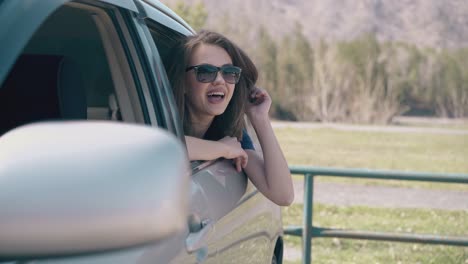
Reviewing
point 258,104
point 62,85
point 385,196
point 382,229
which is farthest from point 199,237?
point 385,196

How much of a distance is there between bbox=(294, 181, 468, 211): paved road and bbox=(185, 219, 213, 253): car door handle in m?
10.9

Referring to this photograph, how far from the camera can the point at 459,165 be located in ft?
66.6

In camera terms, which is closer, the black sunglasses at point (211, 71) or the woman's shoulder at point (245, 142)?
the black sunglasses at point (211, 71)

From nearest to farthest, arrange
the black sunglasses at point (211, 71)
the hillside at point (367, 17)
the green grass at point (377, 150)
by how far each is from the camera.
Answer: the black sunglasses at point (211, 71) → the green grass at point (377, 150) → the hillside at point (367, 17)

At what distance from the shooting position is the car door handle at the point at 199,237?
7.45ft

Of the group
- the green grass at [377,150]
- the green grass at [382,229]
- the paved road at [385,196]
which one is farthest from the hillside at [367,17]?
the green grass at [382,229]

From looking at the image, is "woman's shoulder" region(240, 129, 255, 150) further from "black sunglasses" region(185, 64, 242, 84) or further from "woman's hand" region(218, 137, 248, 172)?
"black sunglasses" region(185, 64, 242, 84)

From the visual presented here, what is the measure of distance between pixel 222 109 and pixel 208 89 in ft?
0.29

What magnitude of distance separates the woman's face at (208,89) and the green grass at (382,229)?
5.46 metres

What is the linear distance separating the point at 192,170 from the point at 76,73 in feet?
1.47

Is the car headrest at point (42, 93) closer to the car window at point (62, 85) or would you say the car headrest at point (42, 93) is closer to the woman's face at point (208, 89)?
the car window at point (62, 85)

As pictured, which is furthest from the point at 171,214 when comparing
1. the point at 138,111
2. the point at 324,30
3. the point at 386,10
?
the point at 386,10

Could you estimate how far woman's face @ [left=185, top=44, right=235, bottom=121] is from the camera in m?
3.21

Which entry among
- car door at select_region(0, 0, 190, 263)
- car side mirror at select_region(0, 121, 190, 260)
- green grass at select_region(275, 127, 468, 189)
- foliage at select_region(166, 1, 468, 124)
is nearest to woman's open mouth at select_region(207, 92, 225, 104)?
car door at select_region(0, 0, 190, 263)
